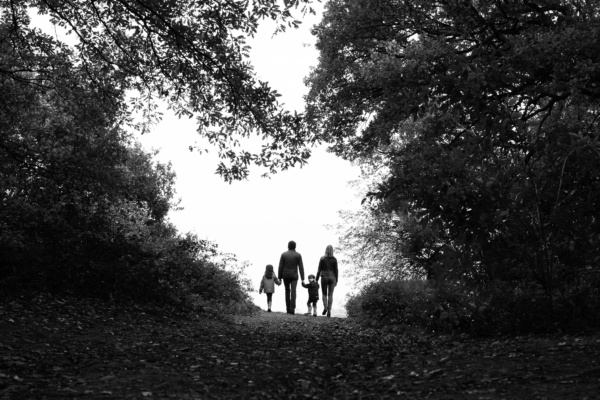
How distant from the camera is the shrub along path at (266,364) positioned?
4.47 m

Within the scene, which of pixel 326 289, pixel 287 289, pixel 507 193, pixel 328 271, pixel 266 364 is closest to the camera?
pixel 266 364

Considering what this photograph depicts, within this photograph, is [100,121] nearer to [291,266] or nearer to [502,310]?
[291,266]

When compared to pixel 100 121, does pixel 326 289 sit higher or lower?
lower

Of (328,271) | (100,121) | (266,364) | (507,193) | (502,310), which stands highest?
(100,121)

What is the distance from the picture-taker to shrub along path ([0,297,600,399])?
4.47 metres

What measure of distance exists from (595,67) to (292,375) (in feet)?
27.7

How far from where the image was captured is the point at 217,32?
1094 cm

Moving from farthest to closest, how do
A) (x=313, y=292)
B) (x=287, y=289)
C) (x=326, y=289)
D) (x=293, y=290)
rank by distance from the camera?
(x=313, y=292) → (x=287, y=289) → (x=293, y=290) → (x=326, y=289)

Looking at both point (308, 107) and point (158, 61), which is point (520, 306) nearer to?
point (158, 61)

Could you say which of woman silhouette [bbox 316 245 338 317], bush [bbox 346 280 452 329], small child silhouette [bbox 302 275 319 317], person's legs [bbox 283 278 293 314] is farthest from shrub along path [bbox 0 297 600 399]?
small child silhouette [bbox 302 275 319 317]

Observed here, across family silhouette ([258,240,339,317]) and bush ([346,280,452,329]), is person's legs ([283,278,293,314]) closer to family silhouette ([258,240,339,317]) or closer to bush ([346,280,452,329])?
family silhouette ([258,240,339,317])

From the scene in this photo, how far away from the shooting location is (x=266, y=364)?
6121mm

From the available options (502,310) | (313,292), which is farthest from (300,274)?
(502,310)

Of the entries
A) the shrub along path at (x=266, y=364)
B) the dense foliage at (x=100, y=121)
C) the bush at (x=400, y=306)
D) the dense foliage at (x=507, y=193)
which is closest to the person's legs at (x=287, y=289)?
the bush at (x=400, y=306)
